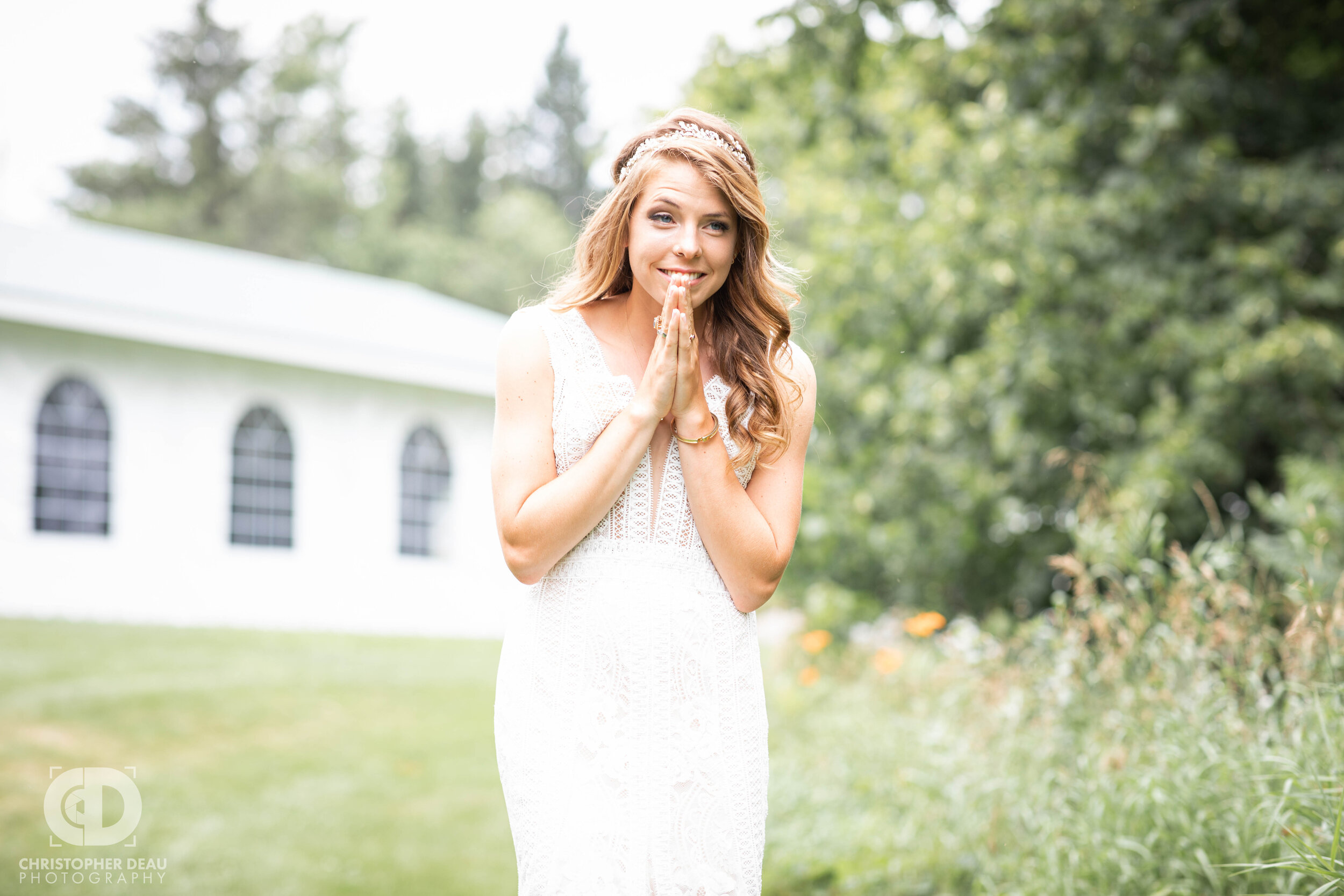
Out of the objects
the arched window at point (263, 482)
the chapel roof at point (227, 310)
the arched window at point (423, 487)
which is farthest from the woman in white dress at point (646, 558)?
the arched window at point (423, 487)

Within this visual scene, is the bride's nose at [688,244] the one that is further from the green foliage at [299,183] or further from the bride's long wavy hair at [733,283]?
the green foliage at [299,183]

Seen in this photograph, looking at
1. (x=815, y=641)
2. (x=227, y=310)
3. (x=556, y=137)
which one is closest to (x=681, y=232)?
(x=815, y=641)

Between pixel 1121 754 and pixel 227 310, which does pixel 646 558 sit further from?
pixel 227 310

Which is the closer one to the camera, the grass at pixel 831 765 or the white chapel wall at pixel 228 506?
the grass at pixel 831 765

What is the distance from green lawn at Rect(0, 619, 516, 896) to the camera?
5.21 metres

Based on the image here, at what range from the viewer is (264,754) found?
7.09 metres

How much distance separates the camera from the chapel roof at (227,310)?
11.2 m

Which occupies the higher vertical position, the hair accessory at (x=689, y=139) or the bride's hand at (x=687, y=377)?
the hair accessory at (x=689, y=139)

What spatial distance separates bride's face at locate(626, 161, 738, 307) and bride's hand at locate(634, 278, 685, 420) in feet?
0.26

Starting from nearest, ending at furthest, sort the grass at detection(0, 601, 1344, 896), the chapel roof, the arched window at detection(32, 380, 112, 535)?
the grass at detection(0, 601, 1344, 896) < the chapel roof < the arched window at detection(32, 380, 112, 535)

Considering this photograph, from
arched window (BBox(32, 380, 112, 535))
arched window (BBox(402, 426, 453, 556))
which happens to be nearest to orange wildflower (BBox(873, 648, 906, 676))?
arched window (BBox(402, 426, 453, 556))

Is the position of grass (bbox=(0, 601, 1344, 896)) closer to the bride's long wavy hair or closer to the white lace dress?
the white lace dress

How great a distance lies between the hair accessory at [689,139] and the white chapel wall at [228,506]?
1131cm

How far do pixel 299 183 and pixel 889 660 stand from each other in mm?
30517
